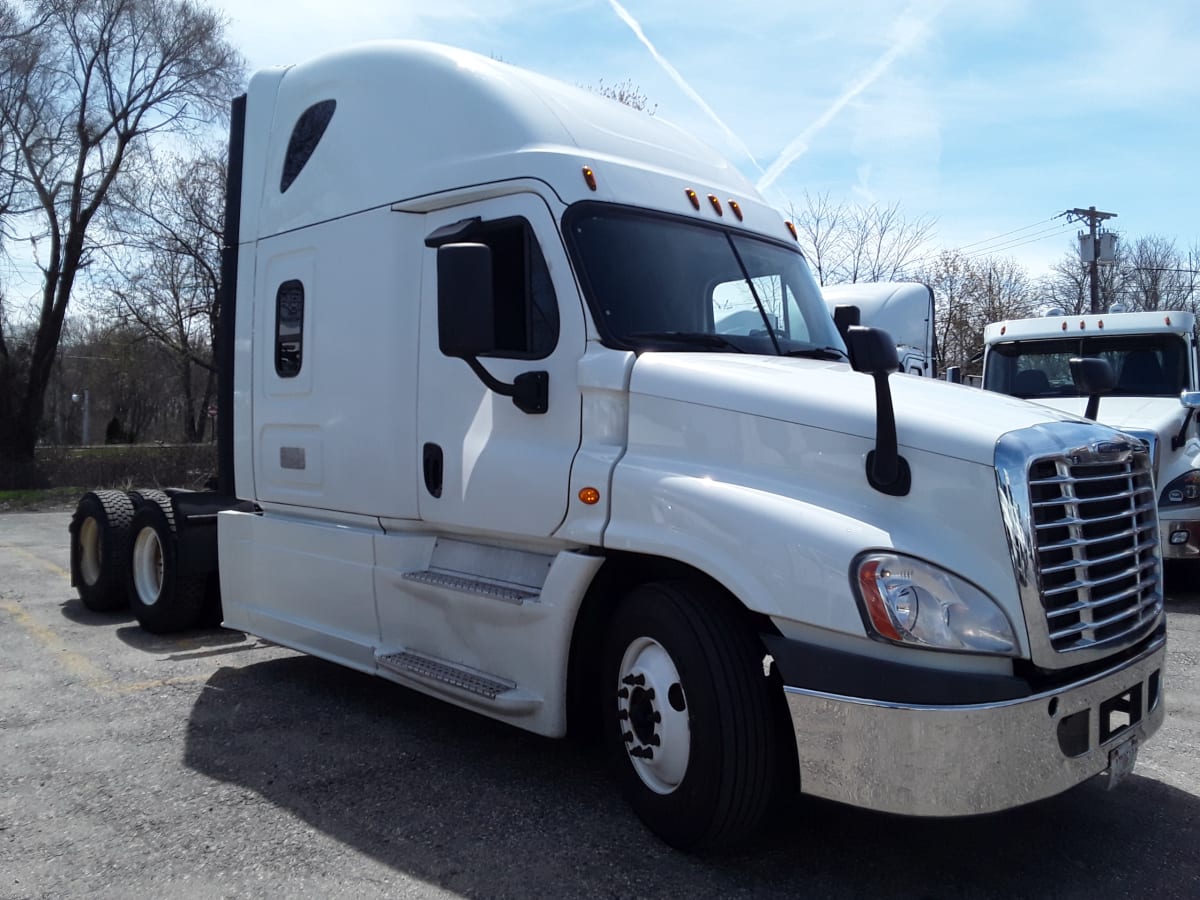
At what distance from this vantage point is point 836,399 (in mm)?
3684

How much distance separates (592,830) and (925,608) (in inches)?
67.6

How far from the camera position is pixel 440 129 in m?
5.00

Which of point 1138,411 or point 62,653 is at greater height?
point 1138,411

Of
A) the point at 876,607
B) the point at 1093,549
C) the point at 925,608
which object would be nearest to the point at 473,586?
the point at 876,607

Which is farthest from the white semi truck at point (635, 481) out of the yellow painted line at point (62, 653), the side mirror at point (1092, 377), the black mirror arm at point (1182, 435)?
the black mirror arm at point (1182, 435)

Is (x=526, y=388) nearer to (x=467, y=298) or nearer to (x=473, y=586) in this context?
(x=467, y=298)

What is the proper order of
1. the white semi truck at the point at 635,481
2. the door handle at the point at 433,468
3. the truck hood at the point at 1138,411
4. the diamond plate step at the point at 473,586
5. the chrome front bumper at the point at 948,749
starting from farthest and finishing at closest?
the truck hood at the point at 1138,411 < the door handle at the point at 433,468 < the diamond plate step at the point at 473,586 < the white semi truck at the point at 635,481 < the chrome front bumper at the point at 948,749

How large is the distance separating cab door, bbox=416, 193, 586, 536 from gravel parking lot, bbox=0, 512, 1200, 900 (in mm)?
1199

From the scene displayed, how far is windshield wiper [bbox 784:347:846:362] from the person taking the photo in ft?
15.6

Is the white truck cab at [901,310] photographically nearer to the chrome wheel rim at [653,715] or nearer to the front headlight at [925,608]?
the chrome wheel rim at [653,715]

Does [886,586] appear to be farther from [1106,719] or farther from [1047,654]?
[1106,719]

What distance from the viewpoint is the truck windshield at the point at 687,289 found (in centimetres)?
434

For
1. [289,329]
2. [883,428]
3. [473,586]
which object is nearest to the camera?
[883,428]

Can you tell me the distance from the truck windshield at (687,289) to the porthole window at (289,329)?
2101mm
